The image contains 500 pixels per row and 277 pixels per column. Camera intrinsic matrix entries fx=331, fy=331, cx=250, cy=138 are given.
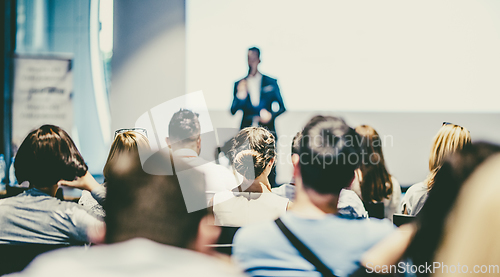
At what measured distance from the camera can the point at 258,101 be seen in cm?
355

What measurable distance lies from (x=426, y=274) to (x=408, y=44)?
3.99 metres

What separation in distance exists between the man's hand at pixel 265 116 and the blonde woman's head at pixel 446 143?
73.9 inches

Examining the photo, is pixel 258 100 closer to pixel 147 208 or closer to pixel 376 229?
pixel 147 208

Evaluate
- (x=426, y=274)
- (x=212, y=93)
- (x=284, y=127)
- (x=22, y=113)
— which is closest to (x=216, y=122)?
(x=212, y=93)

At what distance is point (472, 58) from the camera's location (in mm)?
4145

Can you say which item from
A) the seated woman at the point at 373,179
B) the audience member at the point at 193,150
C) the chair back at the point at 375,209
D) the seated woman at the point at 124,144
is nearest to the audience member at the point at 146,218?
the seated woman at the point at 124,144

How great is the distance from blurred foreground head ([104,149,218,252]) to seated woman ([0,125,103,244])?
0.24m

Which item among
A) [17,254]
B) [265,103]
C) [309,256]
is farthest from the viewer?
[265,103]

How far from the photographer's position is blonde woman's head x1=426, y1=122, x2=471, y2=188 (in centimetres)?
182

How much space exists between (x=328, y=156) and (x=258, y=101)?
264 cm

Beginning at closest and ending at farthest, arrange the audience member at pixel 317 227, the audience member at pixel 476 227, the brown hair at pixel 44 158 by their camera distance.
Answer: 1. the audience member at pixel 476 227
2. the audience member at pixel 317 227
3. the brown hair at pixel 44 158

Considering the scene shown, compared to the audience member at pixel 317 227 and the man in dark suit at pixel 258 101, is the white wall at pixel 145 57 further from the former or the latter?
the audience member at pixel 317 227

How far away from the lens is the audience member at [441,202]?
2.38ft

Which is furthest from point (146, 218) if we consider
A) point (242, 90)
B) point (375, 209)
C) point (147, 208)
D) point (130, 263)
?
point (242, 90)
